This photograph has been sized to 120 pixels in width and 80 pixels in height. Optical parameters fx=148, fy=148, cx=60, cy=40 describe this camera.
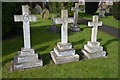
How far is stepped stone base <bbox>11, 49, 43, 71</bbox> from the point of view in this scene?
19.5 feet

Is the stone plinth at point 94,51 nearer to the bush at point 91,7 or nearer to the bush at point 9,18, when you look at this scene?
the bush at point 9,18

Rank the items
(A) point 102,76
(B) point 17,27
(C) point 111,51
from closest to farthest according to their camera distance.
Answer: (A) point 102,76
(C) point 111,51
(B) point 17,27

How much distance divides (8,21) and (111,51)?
6.72m

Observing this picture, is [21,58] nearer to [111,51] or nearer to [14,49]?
[14,49]

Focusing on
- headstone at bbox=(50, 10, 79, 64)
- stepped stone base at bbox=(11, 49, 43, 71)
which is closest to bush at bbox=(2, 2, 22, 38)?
stepped stone base at bbox=(11, 49, 43, 71)

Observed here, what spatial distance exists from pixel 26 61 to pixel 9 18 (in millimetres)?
4814

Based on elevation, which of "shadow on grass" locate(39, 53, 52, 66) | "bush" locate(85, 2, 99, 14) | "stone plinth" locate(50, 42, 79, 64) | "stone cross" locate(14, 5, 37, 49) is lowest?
"shadow on grass" locate(39, 53, 52, 66)

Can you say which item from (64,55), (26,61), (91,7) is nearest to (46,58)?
(64,55)

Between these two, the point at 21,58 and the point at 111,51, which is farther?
the point at 111,51

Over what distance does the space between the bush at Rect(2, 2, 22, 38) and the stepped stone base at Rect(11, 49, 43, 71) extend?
14.3 ft

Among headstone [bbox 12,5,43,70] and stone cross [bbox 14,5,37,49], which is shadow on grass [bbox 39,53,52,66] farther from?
stone cross [bbox 14,5,37,49]

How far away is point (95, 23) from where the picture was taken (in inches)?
284

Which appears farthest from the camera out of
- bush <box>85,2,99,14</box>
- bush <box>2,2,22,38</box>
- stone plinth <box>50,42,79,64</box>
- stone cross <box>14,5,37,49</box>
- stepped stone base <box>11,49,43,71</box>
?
bush <box>85,2,99,14</box>

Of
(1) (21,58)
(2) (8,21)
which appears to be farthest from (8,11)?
(1) (21,58)
